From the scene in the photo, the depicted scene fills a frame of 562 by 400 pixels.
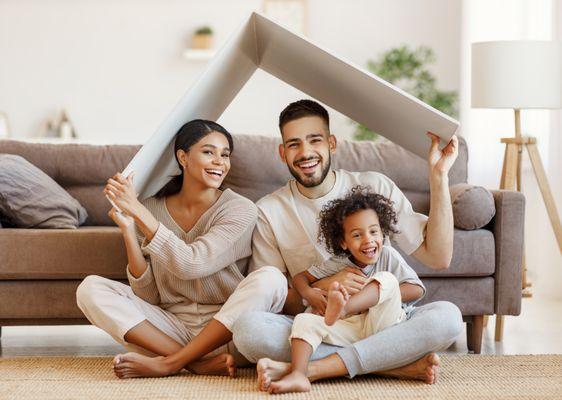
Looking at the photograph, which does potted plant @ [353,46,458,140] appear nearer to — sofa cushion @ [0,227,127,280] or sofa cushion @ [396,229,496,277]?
sofa cushion @ [396,229,496,277]

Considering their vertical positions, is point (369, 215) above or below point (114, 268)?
above

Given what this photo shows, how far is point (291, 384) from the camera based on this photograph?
2.27 metres

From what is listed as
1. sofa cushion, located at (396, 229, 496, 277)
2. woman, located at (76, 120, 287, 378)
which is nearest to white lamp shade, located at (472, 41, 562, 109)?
sofa cushion, located at (396, 229, 496, 277)

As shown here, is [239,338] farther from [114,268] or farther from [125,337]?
[114,268]

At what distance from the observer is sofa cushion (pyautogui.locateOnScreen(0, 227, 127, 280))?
3029 mm

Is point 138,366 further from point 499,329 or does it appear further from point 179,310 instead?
point 499,329

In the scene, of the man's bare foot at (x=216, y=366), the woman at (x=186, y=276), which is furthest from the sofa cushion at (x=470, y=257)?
the man's bare foot at (x=216, y=366)

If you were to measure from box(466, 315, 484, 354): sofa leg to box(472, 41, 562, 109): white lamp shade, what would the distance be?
1084 mm

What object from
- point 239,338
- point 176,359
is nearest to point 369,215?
point 239,338

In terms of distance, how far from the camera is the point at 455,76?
6602 millimetres

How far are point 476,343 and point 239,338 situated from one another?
1067mm

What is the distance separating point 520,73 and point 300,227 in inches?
61.7

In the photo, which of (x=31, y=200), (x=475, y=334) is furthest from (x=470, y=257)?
(x=31, y=200)

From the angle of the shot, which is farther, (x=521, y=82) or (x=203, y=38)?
(x=203, y=38)
